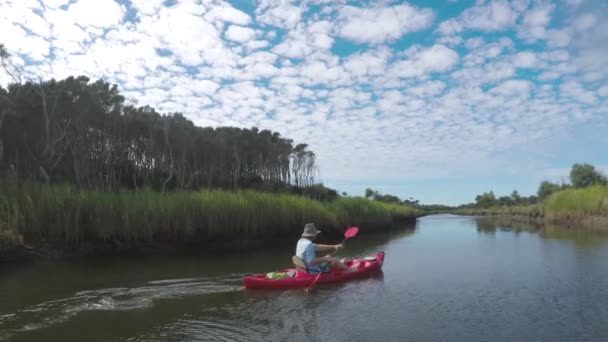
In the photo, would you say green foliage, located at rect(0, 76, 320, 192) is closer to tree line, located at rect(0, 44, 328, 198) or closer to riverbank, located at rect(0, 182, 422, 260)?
tree line, located at rect(0, 44, 328, 198)

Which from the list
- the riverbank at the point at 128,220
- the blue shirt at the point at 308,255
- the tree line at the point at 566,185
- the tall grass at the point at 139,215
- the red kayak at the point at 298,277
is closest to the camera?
the red kayak at the point at 298,277

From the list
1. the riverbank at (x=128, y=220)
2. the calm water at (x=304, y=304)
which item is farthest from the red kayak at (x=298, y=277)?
the riverbank at (x=128, y=220)

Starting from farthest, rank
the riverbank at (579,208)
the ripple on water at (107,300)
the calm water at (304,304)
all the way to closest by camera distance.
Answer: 1. the riverbank at (579,208)
2. the ripple on water at (107,300)
3. the calm water at (304,304)

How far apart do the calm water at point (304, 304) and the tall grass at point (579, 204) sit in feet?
48.7

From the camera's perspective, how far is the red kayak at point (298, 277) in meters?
9.48

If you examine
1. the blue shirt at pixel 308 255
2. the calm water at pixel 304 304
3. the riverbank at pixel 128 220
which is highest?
the riverbank at pixel 128 220

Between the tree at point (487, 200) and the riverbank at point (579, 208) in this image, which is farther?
the tree at point (487, 200)

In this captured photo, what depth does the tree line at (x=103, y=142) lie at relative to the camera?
92.8ft

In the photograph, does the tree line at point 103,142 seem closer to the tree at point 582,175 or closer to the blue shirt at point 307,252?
the blue shirt at point 307,252

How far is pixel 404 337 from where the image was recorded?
A: 619cm

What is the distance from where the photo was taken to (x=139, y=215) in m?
14.3

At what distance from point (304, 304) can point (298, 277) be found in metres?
1.64

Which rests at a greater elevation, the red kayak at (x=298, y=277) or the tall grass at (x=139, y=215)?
the tall grass at (x=139, y=215)

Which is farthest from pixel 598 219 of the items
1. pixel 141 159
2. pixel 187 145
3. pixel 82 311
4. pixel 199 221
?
pixel 141 159
